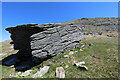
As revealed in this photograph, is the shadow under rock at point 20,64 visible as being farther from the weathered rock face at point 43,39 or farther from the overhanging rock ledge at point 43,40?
the weathered rock face at point 43,39

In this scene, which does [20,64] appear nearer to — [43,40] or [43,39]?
[43,40]

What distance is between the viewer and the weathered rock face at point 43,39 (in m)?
13.1

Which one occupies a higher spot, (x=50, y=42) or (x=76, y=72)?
(x=50, y=42)

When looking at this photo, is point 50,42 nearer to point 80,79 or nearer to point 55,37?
point 55,37

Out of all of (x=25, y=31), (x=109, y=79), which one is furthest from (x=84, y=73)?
(x=25, y=31)

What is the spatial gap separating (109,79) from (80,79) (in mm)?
3632

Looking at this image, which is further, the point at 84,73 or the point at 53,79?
the point at 84,73

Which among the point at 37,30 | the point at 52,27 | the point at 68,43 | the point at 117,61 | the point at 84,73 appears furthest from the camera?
the point at 68,43

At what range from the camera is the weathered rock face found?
43.0ft

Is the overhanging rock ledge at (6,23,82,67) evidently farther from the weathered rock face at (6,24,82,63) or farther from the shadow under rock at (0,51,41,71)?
the shadow under rock at (0,51,41,71)

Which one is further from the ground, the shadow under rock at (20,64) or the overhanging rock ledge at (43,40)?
the overhanging rock ledge at (43,40)

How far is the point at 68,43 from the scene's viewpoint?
1692 cm

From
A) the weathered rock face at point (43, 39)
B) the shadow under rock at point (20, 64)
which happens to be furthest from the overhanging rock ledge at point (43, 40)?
the shadow under rock at point (20, 64)

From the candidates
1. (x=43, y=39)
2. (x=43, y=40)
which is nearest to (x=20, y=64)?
(x=43, y=40)
